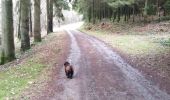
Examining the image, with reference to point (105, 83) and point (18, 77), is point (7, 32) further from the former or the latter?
point (105, 83)

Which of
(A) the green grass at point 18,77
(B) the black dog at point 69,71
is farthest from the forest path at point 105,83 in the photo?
(A) the green grass at point 18,77

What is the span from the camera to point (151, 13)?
4609 centimetres

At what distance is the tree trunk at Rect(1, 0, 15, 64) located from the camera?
1828 cm

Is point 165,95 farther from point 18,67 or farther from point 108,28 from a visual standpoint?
point 108,28

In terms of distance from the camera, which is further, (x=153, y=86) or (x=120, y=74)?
(x=120, y=74)

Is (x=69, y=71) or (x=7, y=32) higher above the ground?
(x=7, y=32)

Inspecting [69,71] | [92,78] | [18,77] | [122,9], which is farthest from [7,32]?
[122,9]

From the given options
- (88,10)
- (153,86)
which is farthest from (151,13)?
(153,86)

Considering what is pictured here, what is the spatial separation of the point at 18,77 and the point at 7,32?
17.6 ft

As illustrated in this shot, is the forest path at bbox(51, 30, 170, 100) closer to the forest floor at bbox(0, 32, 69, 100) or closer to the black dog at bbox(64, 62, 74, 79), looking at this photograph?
the black dog at bbox(64, 62, 74, 79)

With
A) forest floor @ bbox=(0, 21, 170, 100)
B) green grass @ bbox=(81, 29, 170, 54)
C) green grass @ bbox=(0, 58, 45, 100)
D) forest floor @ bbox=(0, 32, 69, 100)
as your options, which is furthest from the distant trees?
green grass @ bbox=(0, 58, 45, 100)

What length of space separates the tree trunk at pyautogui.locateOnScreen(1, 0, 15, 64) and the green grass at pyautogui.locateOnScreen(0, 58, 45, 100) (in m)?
1.96

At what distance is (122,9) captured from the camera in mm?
53031

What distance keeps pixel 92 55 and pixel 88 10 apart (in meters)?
39.8
